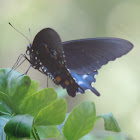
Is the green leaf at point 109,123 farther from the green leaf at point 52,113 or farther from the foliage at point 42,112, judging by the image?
the green leaf at point 52,113

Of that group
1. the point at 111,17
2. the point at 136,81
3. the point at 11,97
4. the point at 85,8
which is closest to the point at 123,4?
the point at 111,17

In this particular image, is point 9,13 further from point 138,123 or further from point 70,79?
point 70,79

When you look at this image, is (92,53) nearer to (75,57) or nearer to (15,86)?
(75,57)

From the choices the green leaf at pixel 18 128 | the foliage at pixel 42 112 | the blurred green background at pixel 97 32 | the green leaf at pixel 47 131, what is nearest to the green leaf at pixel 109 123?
the foliage at pixel 42 112

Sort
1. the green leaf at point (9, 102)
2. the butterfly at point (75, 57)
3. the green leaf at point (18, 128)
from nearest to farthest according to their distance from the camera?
1. the green leaf at point (18, 128)
2. the green leaf at point (9, 102)
3. the butterfly at point (75, 57)

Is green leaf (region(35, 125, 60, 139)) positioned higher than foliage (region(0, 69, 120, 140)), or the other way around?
foliage (region(0, 69, 120, 140))

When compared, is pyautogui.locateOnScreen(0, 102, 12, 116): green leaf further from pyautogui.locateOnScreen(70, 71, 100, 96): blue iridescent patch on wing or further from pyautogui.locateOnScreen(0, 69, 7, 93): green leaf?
pyautogui.locateOnScreen(70, 71, 100, 96): blue iridescent patch on wing

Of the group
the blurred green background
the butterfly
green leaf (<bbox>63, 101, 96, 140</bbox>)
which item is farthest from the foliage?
the blurred green background
